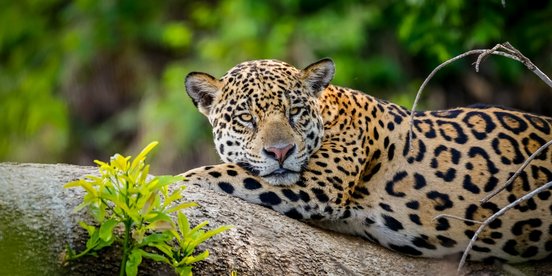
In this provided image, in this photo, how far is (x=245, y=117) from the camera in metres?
8.92

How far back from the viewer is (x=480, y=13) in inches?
600

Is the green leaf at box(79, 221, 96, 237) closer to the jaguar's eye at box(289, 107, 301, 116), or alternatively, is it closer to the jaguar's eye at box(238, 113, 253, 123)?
the jaguar's eye at box(238, 113, 253, 123)

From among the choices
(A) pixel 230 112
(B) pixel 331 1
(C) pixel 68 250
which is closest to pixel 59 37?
(B) pixel 331 1

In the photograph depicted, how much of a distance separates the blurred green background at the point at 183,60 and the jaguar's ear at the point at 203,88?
5975 mm

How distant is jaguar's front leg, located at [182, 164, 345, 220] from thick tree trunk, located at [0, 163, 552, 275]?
12cm

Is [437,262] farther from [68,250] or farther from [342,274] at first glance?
[68,250]

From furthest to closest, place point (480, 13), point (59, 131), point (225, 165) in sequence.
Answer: point (59, 131), point (480, 13), point (225, 165)

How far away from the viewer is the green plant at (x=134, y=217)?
679 cm

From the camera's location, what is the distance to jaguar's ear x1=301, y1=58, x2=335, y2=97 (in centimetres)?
923

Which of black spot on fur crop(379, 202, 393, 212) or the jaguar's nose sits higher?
the jaguar's nose

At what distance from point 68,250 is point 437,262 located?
127 inches

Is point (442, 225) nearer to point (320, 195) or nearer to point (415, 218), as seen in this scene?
point (415, 218)

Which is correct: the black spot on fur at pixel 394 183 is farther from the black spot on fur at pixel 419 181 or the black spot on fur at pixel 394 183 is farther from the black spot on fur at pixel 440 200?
the black spot on fur at pixel 440 200

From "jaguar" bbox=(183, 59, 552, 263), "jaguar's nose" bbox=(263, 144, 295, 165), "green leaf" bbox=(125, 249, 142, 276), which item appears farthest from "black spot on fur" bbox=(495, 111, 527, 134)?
"green leaf" bbox=(125, 249, 142, 276)
